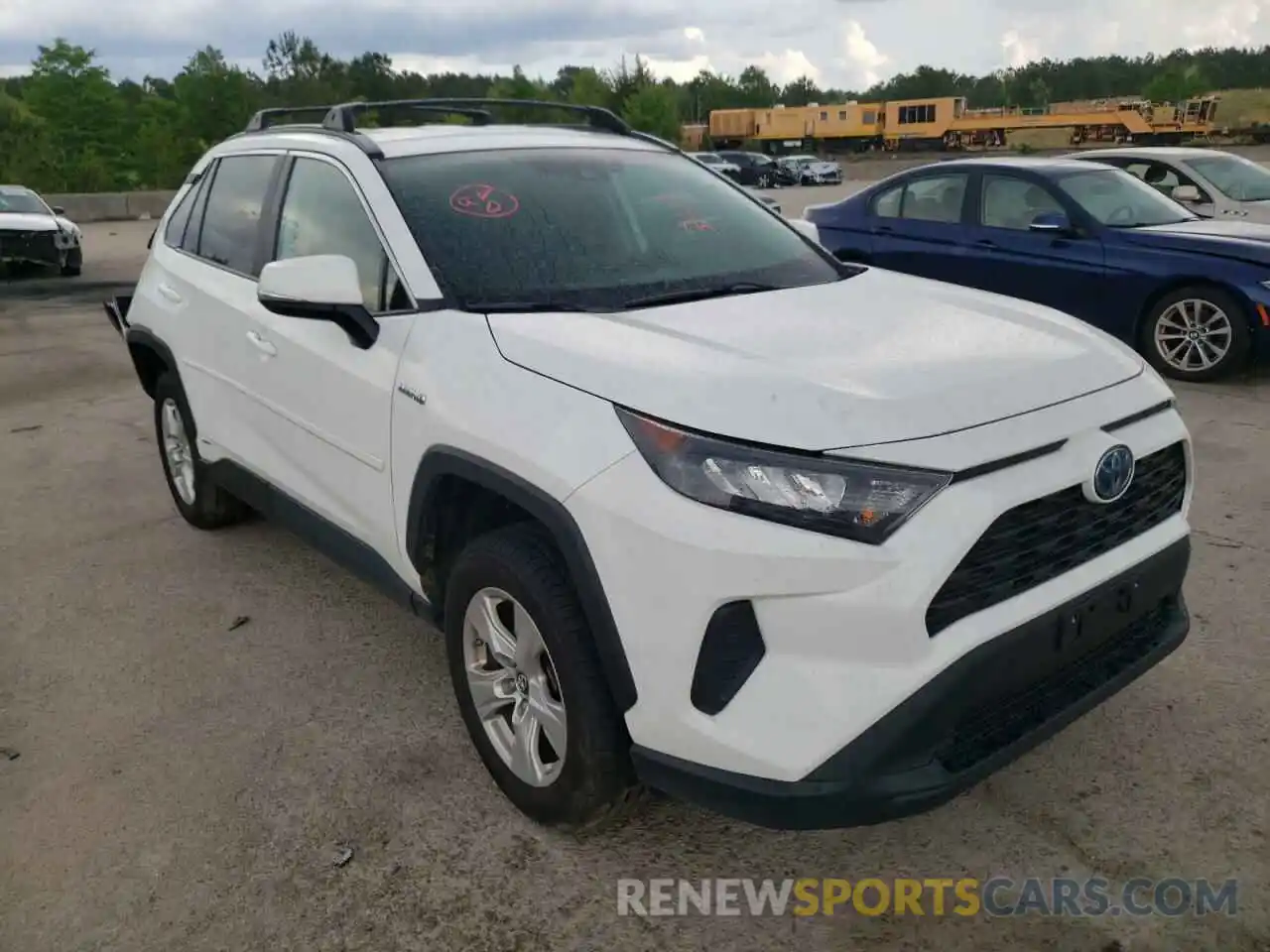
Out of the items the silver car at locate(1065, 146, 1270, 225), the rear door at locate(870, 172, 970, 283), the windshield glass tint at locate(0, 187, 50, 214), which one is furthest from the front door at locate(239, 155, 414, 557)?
the windshield glass tint at locate(0, 187, 50, 214)

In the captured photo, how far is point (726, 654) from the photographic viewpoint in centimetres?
216

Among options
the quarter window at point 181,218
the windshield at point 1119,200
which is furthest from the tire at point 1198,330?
the quarter window at point 181,218

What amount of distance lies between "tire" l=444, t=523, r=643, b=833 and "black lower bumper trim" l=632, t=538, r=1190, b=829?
Result: 5.7 inches

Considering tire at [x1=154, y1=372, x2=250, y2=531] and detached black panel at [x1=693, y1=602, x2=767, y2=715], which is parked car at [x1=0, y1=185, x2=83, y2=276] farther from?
detached black panel at [x1=693, y1=602, x2=767, y2=715]

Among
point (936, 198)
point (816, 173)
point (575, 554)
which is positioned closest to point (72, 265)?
point (936, 198)

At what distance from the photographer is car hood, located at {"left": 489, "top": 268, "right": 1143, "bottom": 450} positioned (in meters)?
2.22

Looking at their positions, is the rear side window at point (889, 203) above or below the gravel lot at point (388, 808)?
above

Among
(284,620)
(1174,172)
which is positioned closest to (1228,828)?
(284,620)

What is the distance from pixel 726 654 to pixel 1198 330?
6.51m

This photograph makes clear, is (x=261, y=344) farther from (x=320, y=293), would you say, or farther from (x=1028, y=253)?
(x=1028, y=253)

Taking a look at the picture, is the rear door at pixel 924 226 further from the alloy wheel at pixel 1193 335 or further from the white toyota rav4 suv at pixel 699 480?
the white toyota rav4 suv at pixel 699 480

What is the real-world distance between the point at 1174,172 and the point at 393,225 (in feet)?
29.1

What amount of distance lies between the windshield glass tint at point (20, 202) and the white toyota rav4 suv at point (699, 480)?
1539 cm

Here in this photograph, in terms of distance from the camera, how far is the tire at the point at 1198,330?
7.19 m
